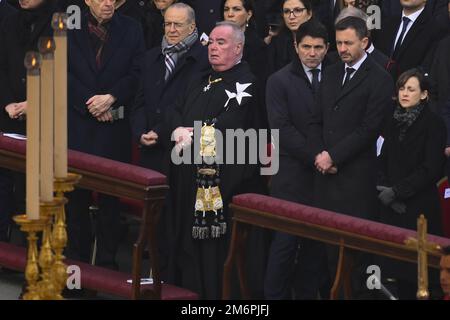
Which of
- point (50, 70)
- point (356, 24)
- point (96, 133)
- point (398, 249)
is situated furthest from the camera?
point (96, 133)

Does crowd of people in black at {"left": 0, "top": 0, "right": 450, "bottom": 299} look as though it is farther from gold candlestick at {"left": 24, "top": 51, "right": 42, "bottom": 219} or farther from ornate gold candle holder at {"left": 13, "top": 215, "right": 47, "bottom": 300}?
gold candlestick at {"left": 24, "top": 51, "right": 42, "bottom": 219}

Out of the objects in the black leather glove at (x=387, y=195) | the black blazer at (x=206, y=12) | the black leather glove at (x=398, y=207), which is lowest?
the black leather glove at (x=398, y=207)

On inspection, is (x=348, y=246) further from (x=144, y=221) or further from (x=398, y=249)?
(x=144, y=221)

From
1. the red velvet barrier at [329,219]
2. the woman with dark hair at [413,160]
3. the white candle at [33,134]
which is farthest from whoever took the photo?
the woman with dark hair at [413,160]

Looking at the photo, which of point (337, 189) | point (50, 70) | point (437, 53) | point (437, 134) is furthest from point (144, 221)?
point (50, 70)

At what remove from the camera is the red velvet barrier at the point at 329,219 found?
853 centimetres

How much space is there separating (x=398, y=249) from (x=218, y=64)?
246 cm

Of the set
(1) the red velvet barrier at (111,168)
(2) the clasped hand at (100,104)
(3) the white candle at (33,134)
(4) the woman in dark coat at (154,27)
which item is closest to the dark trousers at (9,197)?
(2) the clasped hand at (100,104)

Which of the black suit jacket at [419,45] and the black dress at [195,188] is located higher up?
the black suit jacket at [419,45]

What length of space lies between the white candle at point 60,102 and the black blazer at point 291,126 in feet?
13.6

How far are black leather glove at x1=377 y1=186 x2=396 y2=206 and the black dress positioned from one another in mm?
964

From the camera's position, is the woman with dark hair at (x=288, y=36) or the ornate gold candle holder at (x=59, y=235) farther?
the woman with dark hair at (x=288, y=36)

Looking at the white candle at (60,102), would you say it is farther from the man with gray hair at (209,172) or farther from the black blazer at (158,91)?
the black blazer at (158,91)

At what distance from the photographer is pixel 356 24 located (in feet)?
33.5
